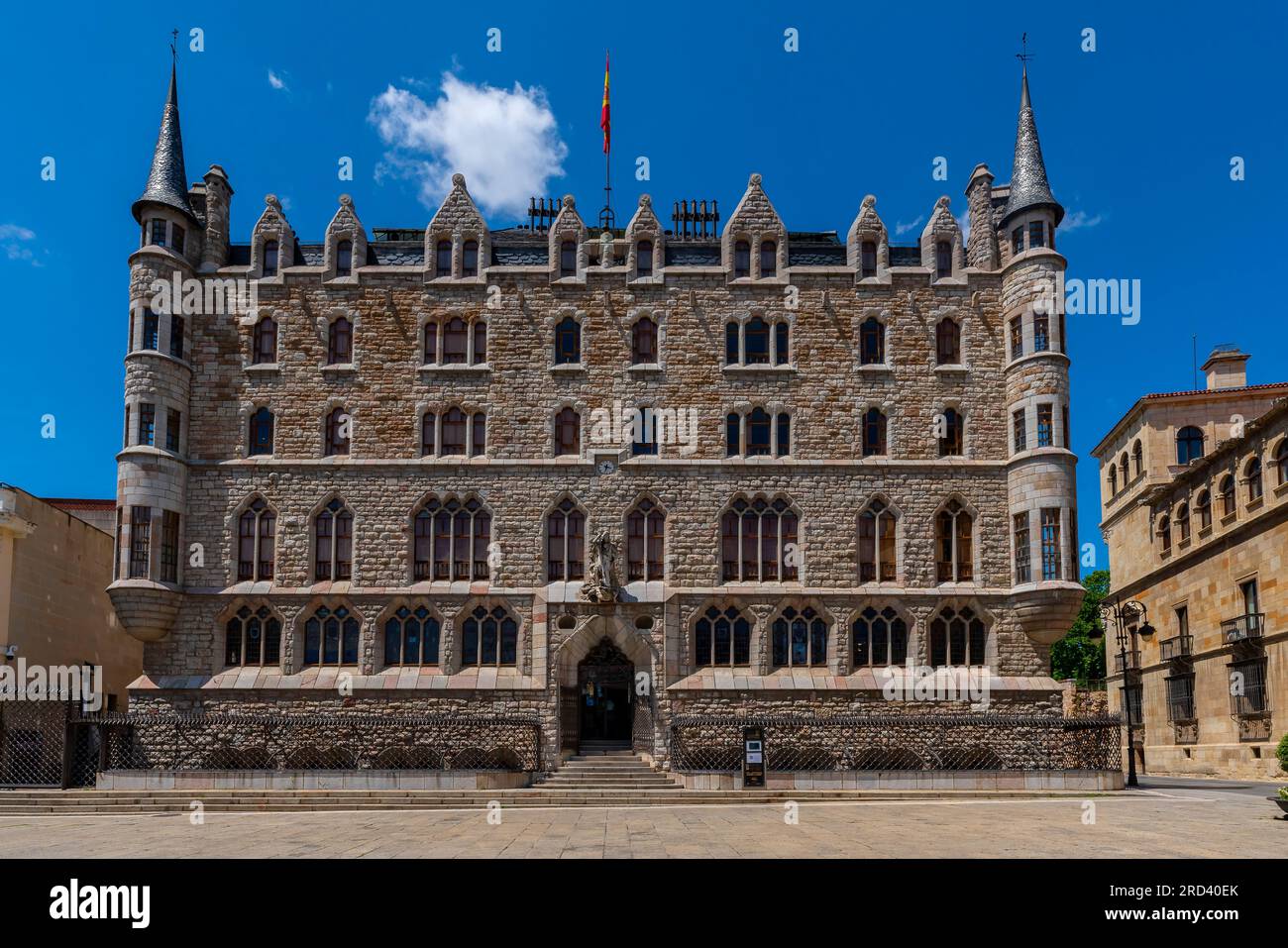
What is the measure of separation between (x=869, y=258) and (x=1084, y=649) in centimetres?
3879

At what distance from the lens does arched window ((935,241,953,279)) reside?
118 ft

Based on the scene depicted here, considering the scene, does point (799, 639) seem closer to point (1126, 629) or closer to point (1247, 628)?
point (1247, 628)

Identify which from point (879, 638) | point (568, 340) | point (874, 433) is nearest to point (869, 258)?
point (874, 433)

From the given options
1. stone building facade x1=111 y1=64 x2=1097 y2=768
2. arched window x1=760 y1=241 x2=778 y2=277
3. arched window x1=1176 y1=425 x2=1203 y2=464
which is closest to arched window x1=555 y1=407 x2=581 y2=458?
stone building facade x1=111 y1=64 x2=1097 y2=768

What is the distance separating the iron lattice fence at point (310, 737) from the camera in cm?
3111

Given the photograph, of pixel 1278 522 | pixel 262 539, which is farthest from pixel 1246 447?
pixel 262 539

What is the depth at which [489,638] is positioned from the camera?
34219 mm

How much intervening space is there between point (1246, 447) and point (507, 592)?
23.5 metres

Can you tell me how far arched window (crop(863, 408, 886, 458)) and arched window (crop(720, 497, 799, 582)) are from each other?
10.0 feet

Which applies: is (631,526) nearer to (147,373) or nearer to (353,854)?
(147,373)

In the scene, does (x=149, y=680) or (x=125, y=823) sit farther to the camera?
(x=149, y=680)

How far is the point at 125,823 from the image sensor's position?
2091 centimetres
